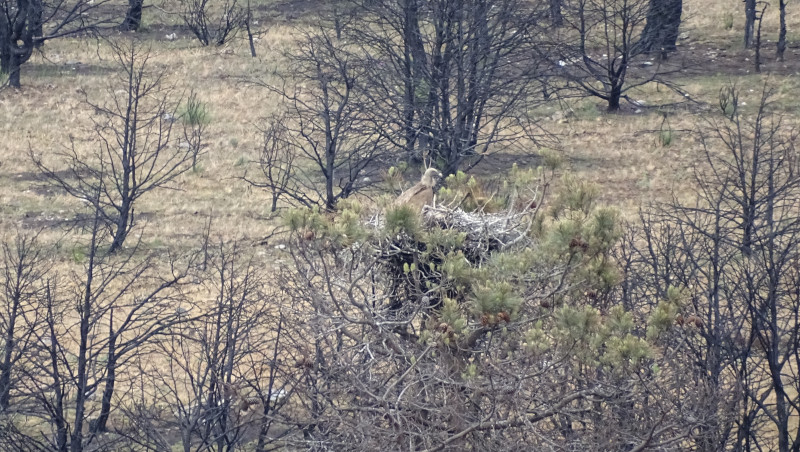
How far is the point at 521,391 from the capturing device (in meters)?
6.71

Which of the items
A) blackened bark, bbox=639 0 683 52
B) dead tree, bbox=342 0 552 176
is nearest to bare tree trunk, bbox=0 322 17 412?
dead tree, bbox=342 0 552 176

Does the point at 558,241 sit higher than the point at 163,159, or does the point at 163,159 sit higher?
the point at 558,241

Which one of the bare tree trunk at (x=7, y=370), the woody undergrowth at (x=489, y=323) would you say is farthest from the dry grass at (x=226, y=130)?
the woody undergrowth at (x=489, y=323)

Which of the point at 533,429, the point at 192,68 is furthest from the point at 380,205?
the point at 192,68

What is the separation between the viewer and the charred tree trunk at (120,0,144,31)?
3152cm

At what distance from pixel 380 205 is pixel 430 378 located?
3.93ft

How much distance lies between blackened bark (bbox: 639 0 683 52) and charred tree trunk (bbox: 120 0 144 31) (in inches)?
574

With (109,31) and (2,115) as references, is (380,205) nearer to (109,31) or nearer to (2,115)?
(2,115)

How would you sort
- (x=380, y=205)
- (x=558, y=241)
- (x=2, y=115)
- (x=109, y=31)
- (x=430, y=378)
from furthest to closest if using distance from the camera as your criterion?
(x=109, y=31)
(x=2, y=115)
(x=380, y=205)
(x=430, y=378)
(x=558, y=241)

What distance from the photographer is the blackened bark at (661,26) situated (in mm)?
24156

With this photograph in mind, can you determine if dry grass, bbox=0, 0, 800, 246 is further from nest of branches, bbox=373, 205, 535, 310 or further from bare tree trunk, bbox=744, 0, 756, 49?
nest of branches, bbox=373, 205, 535, 310

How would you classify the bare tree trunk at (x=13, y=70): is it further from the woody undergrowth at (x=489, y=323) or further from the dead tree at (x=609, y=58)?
the woody undergrowth at (x=489, y=323)

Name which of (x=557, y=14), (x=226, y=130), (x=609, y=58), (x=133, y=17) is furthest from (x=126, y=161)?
(x=133, y=17)

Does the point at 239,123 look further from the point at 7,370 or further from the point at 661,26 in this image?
the point at 7,370
